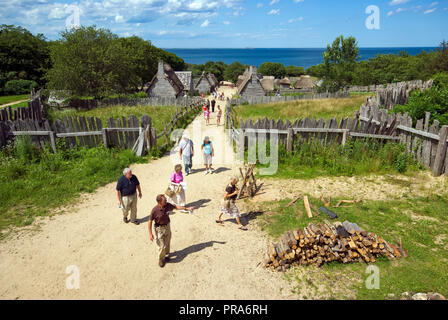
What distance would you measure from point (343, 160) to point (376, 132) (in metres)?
2.03

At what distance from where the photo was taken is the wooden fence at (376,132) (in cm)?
1011

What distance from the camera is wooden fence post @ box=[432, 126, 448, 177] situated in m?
9.68

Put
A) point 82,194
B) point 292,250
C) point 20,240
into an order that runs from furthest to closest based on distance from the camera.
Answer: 1. point 82,194
2. point 20,240
3. point 292,250

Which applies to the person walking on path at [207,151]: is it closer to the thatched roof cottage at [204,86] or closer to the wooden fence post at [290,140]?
the wooden fence post at [290,140]

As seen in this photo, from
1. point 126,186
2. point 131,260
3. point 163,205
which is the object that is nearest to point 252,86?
point 126,186

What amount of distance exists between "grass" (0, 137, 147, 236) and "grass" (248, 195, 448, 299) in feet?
22.2

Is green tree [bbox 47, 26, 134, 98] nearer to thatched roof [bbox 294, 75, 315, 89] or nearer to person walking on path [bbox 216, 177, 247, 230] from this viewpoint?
person walking on path [bbox 216, 177, 247, 230]

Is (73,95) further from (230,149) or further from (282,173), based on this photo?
(282,173)

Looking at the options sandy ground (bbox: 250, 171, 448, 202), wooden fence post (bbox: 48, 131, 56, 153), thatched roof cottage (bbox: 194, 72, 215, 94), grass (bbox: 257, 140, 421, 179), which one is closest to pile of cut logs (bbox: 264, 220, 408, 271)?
sandy ground (bbox: 250, 171, 448, 202)

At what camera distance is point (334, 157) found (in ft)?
39.4

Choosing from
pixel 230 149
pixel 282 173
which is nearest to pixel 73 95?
pixel 230 149

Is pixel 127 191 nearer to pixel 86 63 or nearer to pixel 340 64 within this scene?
pixel 86 63

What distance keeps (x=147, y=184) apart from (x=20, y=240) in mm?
4392

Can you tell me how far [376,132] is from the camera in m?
12.1
